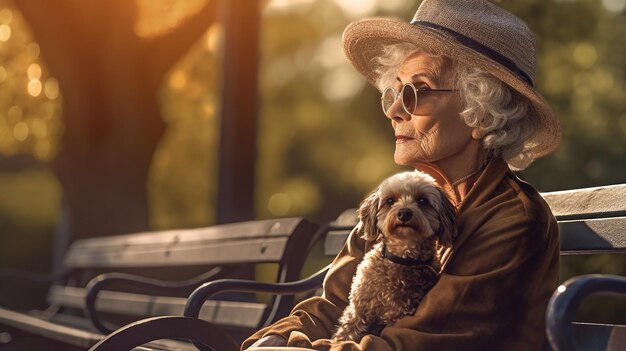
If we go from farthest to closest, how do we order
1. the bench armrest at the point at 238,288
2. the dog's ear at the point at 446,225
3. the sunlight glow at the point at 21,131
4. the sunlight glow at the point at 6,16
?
the sunlight glow at the point at 21,131
the sunlight glow at the point at 6,16
the bench armrest at the point at 238,288
the dog's ear at the point at 446,225

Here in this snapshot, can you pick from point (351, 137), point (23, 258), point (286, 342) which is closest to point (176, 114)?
point (23, 258)

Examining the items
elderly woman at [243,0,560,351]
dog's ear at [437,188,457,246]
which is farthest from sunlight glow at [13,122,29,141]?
dog's ear at [437,188,457,246]

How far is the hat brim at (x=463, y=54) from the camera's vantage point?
364 centimetres

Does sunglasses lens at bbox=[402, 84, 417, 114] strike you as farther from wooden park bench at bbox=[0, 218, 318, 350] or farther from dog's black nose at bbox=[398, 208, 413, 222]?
wooden park bench at bbox=[0, 218, 318, 350]

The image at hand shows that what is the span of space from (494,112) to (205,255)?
3.40m

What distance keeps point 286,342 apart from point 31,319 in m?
4.82

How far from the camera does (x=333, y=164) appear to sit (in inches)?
1319

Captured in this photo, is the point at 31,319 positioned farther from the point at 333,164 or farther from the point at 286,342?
the point at 333,164

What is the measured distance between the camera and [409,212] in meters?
3.62

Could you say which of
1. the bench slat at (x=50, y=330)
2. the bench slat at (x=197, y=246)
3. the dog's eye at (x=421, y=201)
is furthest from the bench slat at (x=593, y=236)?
the bench slat at (x=50, y=330)

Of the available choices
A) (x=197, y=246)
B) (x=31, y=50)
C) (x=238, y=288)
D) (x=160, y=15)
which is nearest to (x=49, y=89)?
(x=31, y=50)

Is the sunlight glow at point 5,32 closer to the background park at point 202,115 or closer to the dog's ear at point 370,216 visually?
the background park at point 202,115

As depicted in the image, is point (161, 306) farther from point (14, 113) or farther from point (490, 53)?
point (14, 113)

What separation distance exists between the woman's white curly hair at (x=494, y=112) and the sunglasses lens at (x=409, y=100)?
0.49ft
